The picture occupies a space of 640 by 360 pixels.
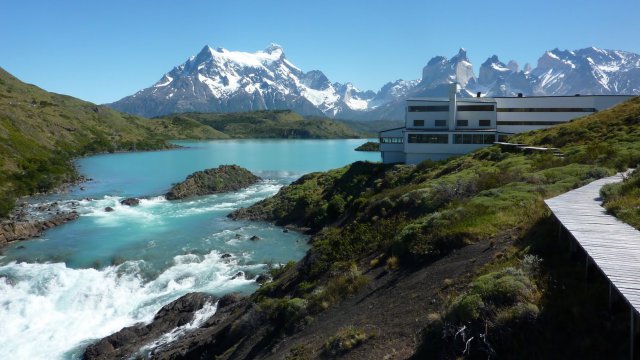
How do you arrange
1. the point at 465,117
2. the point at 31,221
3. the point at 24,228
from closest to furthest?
the point at 24,228, the point at 31,221, the point at 465,117

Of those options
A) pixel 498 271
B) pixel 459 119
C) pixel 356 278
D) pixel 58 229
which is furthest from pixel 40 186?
pixel 498 271

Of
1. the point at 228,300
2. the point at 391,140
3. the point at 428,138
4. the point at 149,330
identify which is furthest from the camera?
the point at 391,140

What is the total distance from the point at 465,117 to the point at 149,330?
54.7 meters

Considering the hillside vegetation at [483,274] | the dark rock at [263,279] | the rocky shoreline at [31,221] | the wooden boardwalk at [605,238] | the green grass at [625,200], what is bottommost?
the dark rock at [263,279]

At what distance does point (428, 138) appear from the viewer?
63219 millimetres

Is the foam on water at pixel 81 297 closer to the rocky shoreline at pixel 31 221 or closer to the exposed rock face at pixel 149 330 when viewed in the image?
the exposed rock face at pixel 149 330

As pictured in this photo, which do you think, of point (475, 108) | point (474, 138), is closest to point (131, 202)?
point (474, 138)

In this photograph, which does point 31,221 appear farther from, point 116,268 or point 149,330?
point 149,330

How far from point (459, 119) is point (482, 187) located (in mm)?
45667

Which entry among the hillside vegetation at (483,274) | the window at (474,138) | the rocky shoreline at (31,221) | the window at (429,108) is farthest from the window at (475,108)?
the rocky shoreline at (31,221)

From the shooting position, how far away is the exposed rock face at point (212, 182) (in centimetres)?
7431

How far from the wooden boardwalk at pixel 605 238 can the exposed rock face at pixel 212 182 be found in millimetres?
65171

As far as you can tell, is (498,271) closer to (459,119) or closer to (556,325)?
(556,325)

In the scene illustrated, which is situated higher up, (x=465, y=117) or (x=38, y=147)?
(x=465, y=117)
